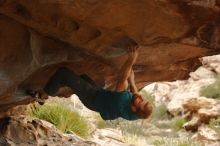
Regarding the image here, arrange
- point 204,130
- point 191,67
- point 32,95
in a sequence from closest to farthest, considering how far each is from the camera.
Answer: point 32,95
point 191,67
point 204,130

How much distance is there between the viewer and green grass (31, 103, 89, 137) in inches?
456

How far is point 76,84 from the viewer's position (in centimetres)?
685

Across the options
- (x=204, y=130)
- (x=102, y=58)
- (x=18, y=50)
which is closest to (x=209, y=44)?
(x=102, y=58)

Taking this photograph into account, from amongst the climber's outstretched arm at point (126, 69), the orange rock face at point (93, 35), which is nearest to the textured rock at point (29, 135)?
the orange rock face at point (93, 35)

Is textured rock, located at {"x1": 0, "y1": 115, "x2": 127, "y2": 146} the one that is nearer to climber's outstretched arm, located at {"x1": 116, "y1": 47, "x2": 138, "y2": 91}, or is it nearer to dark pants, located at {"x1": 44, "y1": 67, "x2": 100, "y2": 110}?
dark pants, located at {"x1": 44, "y1": 67, "x2": 100, "y2": 110}

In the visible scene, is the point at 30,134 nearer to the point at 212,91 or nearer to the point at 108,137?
the point at 108,137

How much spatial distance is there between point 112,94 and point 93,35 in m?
0.87

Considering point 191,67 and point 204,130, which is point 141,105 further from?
point 204,130

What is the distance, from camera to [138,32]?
640 cm

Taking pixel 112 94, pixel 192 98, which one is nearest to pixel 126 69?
pixel 112 94

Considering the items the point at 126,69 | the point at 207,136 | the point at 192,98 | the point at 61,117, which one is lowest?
the point at 207,136

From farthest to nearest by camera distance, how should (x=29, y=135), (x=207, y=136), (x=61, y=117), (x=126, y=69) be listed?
(x=207, y=136) → (x=61, y=117) → (x=29, y=135) → (x=126, y=69)

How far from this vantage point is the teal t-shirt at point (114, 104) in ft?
20.6

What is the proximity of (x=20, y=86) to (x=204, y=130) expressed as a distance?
33.3 feet
